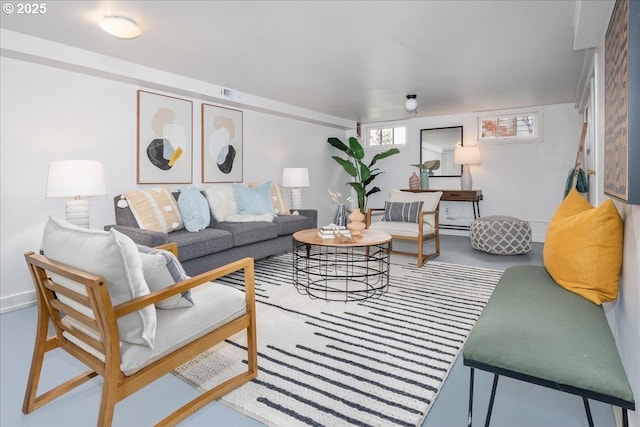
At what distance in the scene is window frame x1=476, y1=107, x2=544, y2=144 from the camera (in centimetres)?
575

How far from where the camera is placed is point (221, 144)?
4.76 m

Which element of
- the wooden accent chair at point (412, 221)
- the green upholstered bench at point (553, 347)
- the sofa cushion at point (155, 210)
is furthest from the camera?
the wooden accent chair at point (412, 221)

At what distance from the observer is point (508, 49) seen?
3271mm

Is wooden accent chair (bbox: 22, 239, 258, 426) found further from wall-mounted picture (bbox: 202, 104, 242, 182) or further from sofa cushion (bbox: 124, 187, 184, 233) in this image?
wall-mounted picture (bbox: 202, 104, 242, 182)

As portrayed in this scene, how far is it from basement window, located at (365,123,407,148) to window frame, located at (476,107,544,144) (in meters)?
1.37

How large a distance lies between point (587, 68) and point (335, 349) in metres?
3.94

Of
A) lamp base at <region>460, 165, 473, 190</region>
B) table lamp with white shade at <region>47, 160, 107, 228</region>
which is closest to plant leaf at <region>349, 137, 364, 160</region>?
lamp base at <region>460, 165, 473, 190</region>

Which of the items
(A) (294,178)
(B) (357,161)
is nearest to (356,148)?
(B) (357,161)

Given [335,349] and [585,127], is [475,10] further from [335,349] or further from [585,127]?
[585,127]

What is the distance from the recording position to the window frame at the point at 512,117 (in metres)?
5.75

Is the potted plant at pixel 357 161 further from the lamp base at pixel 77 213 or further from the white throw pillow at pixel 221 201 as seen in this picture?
the lamp base at pixel 77 213

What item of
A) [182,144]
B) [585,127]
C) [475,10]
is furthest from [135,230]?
[585,127]

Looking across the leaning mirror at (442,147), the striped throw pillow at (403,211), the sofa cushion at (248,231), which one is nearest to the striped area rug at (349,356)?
the sofa cushion at (248,231)

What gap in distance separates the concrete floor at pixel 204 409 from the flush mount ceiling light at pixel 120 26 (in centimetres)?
223
